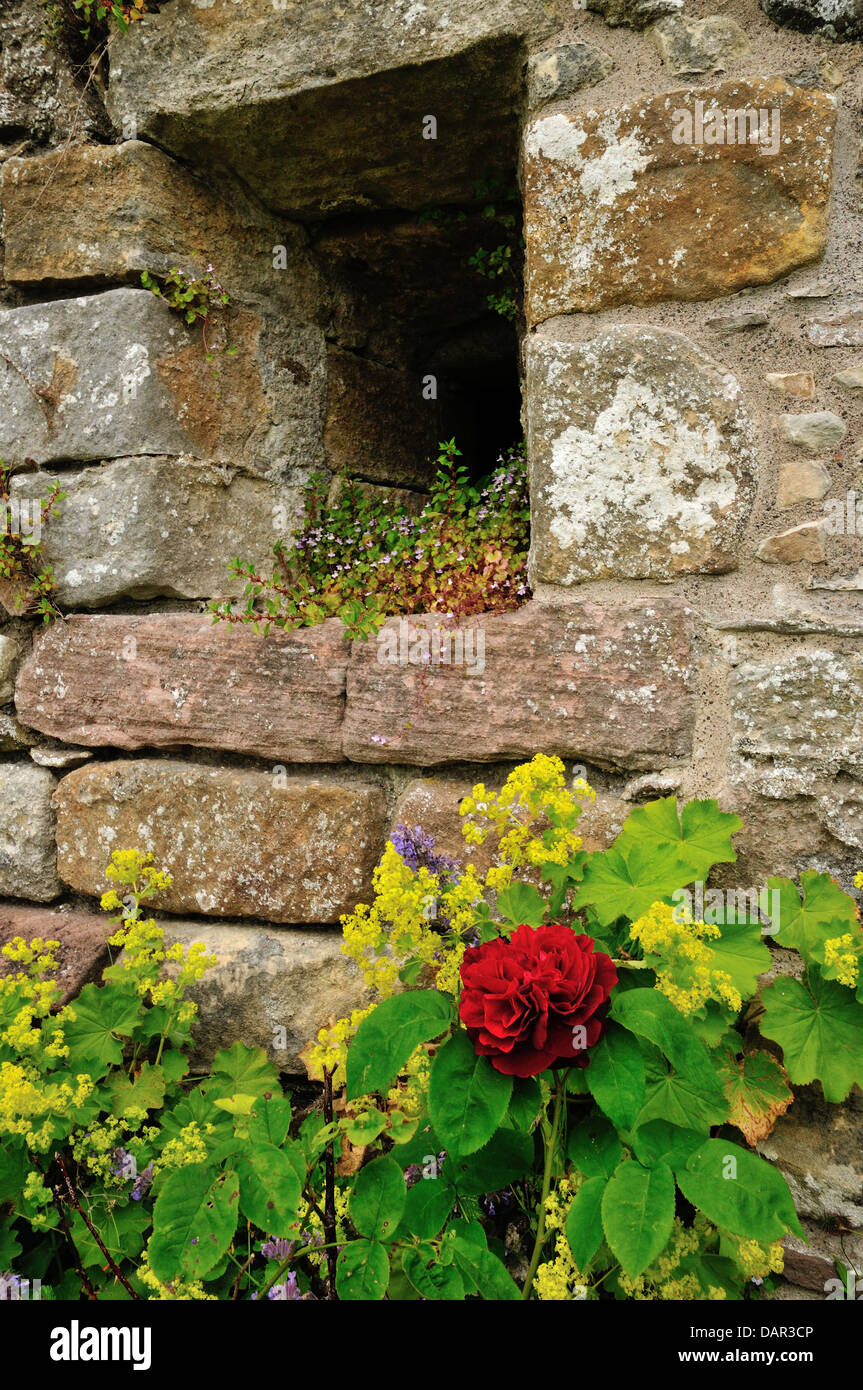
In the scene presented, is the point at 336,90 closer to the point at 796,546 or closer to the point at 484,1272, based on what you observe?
the point at 796,546

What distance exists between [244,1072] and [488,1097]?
28.0 inches

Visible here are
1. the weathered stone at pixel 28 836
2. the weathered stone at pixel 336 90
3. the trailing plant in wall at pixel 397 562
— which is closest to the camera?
the weathered stone at pixel 336 90

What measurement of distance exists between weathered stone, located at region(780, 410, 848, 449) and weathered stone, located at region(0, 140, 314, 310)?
3.82 ft

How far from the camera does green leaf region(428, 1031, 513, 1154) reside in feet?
3.00

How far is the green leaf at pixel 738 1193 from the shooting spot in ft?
2.98

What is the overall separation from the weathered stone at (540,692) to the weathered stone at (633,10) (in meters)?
0.92

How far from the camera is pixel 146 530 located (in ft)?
5.45

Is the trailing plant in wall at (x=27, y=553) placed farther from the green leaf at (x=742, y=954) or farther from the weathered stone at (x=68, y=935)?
the green leaf at (x=742, y=954)

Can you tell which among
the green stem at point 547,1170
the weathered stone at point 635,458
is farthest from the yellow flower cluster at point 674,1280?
the weathered stone at point 635,458

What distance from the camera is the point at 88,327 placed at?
5.57 ft

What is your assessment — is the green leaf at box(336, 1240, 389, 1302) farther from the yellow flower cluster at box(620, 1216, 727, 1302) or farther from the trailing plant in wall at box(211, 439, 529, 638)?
the trailing plant in wall at box(211, 439, 529, 638)

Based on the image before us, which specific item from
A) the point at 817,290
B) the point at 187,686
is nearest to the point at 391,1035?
the point at 187,686

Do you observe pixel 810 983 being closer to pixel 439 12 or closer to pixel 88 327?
pixel 439 12

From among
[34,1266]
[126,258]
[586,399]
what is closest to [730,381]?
[586,399]
